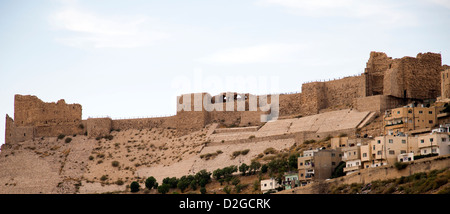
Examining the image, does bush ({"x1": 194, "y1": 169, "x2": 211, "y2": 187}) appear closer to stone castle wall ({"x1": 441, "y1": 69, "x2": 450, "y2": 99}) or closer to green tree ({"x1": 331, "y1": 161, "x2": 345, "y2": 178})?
green tree ({"x1": 331, "y1": 161, "x2": 345, "y2": 178})

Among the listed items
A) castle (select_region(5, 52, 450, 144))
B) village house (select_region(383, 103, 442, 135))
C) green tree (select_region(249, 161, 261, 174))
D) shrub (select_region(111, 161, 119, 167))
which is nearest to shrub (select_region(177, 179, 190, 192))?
green tree (select_region(249, 161, 261, 174))

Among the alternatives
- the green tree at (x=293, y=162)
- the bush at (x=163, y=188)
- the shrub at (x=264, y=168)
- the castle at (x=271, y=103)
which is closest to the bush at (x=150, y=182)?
the bush at (x=163, y=188)

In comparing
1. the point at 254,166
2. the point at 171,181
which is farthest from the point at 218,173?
the point at 171,181

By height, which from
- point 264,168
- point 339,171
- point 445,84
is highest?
point 445,84

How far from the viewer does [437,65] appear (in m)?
79.9

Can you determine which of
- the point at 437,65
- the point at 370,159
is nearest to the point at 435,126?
the point at 370,159

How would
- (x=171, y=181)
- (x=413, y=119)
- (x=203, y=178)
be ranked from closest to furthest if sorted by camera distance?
(x=413, y=119) < (x=203, y=178) < (x=171, y=181)

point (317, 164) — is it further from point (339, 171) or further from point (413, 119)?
point (413, 119)

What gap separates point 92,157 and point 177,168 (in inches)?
378

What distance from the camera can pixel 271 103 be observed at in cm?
8650

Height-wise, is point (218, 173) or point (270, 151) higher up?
point (270, 151)

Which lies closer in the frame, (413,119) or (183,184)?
(413,119)

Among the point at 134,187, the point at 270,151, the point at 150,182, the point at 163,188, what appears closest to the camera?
the point at 163,188

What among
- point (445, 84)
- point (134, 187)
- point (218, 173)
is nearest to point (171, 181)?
point (134, 187)
